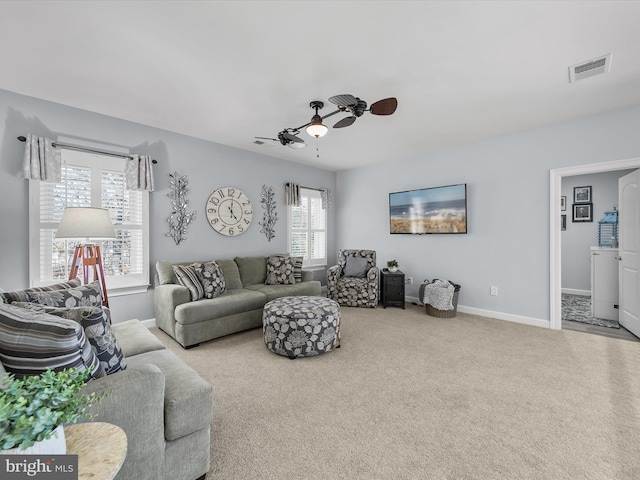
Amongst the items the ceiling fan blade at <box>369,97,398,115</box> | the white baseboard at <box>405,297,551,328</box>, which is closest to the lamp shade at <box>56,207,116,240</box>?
the ceiling fan blade at <box>369,97,398,115</box>

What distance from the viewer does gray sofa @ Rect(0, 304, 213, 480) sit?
1176 mm

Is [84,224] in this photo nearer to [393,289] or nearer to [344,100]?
[344,100]

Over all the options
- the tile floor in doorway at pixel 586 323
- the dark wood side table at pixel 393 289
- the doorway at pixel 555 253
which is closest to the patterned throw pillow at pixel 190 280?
the dark wood side table at pixel 393 289

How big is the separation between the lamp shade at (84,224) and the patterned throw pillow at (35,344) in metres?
1.86

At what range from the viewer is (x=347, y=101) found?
248 centimetres

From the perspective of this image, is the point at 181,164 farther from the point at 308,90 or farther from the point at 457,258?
the point at 457,258

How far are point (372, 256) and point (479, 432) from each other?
3.49 m

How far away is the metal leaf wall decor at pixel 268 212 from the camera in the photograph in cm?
506

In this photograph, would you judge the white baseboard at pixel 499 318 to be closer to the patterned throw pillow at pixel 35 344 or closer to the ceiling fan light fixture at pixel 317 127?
the patterned throw pillow at pixel 35 344

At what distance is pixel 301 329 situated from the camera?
2830mm

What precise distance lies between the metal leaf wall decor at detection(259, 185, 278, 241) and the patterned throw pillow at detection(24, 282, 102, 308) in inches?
122

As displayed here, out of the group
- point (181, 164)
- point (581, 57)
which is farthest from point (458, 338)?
point (181, 164)

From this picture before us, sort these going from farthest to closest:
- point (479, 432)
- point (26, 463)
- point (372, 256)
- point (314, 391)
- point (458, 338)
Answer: point (372, 256)
point (458, 338)
point (314, 391)
point (479, 432)
point (26, 463)

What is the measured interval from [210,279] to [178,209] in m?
1.22
